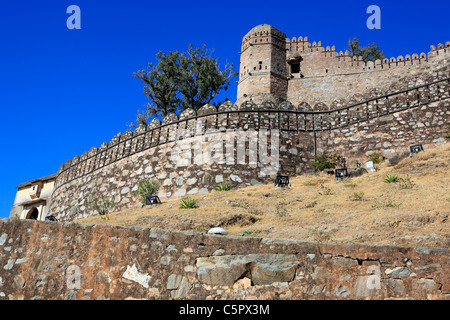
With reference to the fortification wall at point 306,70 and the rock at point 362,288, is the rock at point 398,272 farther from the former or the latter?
the fortification wall at point 306,70

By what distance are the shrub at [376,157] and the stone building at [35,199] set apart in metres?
16.2

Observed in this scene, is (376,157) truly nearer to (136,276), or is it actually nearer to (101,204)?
(101,204)

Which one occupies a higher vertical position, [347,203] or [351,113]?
[351,113]

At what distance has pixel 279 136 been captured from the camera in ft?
49.1

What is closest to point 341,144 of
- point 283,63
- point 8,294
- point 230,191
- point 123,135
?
point 230,191

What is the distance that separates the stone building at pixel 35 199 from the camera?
22.2 metres

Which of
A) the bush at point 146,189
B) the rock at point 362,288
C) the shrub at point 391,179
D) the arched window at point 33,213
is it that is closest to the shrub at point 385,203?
the shrub at point 391,179

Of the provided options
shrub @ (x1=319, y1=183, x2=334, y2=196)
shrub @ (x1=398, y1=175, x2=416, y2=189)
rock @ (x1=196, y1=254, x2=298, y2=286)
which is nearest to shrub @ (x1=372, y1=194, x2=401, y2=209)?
shrub @ (x1=398, y1=175, x2=416, y2=189)

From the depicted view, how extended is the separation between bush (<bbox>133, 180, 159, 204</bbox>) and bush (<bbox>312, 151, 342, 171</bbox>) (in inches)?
220

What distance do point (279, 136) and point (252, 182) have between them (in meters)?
2.13

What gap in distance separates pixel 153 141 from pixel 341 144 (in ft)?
23.1

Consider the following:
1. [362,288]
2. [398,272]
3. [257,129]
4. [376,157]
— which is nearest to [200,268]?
[362,288]

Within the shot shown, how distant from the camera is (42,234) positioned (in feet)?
21.4

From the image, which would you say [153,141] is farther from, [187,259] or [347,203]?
[187,259]
